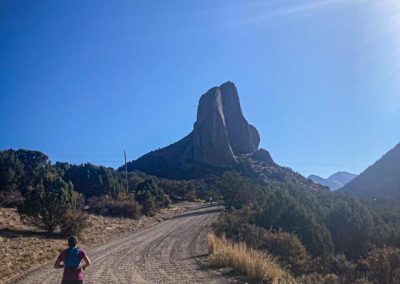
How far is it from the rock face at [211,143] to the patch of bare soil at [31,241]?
88489mm

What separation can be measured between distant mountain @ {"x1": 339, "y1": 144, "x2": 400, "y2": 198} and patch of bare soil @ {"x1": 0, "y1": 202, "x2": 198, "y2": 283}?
76.6m

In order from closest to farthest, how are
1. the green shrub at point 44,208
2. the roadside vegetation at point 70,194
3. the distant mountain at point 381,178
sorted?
1. the green shrub at point 44,208
2. the roadside vegetation at point 70,194
3. the distant mountain at point 381,178

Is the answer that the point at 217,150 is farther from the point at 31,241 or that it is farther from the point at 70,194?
the point at 31,241

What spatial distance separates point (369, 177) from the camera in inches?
4953

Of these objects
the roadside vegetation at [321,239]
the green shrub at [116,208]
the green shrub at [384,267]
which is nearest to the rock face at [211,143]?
the green shrub at [116,208]

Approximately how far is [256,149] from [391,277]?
14688cm

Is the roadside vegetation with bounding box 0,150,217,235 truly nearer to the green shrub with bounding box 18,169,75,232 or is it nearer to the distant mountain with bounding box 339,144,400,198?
the green shrub with bounding box 18,169,75,232

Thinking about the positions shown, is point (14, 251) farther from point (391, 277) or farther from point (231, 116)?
point (231, 116)

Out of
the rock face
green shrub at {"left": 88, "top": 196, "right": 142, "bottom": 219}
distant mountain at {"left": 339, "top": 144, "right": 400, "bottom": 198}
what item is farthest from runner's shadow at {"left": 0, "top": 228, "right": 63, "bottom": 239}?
the rock face

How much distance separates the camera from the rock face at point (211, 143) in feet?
441

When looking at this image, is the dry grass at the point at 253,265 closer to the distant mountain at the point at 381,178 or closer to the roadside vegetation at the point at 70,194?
the roadside vegetation at the point at 70,194

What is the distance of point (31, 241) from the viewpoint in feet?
76.0

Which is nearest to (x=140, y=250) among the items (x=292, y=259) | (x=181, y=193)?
(x=292, y=259)

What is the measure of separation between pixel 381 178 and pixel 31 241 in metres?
110
